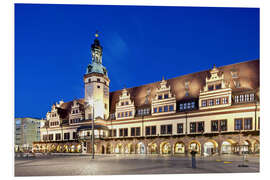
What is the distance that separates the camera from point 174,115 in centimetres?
3512

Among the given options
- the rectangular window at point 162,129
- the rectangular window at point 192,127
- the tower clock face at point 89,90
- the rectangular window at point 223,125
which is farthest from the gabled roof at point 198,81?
the tower clock face at point 89,90

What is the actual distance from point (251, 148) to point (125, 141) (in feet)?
60.6

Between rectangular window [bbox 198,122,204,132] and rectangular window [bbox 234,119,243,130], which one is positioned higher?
rectangular window [bbox 234,119,243,130]

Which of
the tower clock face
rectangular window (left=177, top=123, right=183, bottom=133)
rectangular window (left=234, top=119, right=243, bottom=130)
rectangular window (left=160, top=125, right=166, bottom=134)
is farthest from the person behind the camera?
the tower clock face

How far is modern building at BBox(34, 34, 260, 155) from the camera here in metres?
29.3

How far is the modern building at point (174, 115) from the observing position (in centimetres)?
2934

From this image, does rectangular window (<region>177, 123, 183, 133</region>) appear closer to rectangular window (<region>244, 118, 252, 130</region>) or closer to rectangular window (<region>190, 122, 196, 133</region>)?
rectangular window (<region>190, 122, 196, 133</region>)

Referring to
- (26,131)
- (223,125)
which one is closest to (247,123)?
(223,125)

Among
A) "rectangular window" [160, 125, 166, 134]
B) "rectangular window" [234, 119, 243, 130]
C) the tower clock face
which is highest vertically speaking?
the tower clock face

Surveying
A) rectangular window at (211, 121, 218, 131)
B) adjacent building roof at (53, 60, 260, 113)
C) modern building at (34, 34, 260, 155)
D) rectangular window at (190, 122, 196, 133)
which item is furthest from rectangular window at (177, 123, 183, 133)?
rectangular window at (211, 121, 218, 131)

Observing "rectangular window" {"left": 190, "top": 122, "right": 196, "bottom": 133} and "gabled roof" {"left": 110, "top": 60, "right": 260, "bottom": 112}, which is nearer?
"gabled roof" {"left": 110, "top": 60, "right": 260, "bottom": 112}

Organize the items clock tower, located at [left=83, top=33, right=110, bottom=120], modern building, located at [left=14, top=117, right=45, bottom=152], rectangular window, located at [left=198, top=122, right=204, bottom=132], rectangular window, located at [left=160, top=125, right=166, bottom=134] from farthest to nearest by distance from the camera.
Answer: modern building, located at [left=14, top=117, right=45, bottom=152] < clock tower, located at [left=83, top=33, right=110, bottom=120] < rectangular window, located at [left=160, top=125, right=166, bottom=134] < rectangular window, located at [left=198, top=122, right=204, bottom=132]
